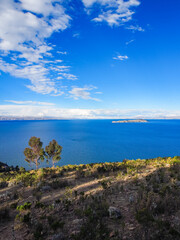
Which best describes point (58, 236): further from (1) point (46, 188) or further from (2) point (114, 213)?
(1) point (46, 188)

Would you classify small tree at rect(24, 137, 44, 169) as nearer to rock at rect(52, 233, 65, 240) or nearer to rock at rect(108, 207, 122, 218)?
rock at rect(108, 207, 122, 218)

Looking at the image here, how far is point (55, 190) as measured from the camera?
33.7ft

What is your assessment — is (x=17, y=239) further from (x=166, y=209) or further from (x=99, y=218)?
(x=166, y=209)

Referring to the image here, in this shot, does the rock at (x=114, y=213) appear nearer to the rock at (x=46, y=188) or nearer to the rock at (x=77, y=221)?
the rock at (x=77, y=221)

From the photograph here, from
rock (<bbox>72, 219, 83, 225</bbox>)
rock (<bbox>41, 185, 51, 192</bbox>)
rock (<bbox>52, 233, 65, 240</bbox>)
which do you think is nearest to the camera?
rock (<bbox>52, 233, 65, 240</bbox>)

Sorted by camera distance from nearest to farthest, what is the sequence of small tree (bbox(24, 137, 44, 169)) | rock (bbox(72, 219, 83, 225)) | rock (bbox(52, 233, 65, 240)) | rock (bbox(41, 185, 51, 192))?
rock (bbox(52, 233, 65, 240)) < rock (bbox(72, 219, 83, 225)) < rock (bbox(41, 185, 51, 192)) < small tree (bbox(24, 137, 44, 169))

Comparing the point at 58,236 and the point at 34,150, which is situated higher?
the point at 58,236

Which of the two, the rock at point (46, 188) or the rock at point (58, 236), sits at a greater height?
the rock at point (58, 236)

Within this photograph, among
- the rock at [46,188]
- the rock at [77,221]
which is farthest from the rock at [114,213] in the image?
the rock at [46,188]

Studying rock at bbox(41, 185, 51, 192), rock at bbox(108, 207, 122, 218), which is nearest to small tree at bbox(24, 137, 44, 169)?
rock at bbox(41, 185, 51, 192)

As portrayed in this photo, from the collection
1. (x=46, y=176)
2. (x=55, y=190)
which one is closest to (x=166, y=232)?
(x=55, y=190)

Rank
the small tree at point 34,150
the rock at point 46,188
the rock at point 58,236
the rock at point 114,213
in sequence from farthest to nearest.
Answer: the small tree at point 34,150, the rock at point 46,188, the rock at point 114,213, the rock at point 58,236

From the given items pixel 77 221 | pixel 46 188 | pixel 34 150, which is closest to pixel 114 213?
pixel 77 221

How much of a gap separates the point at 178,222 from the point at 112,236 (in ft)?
7.59
